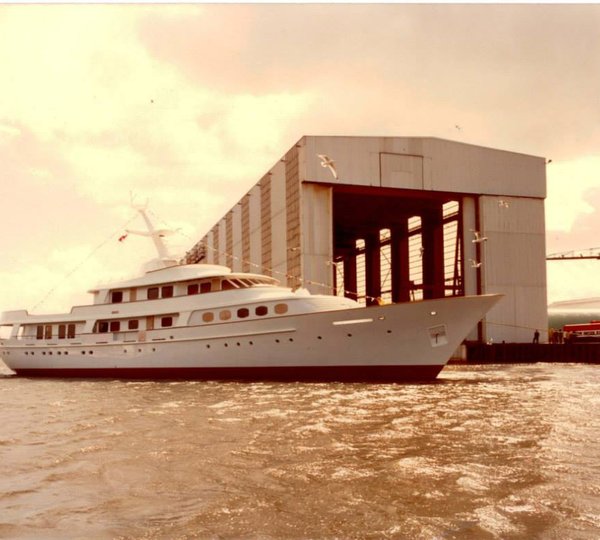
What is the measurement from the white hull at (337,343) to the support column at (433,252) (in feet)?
78.5

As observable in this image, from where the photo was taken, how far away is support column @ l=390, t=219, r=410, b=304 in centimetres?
5275

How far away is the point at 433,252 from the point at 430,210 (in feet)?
11.4

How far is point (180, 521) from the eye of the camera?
7.07 m

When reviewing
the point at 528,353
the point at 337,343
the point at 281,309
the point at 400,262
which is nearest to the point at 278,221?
the point at 400,262

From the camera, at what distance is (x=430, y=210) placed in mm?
50406

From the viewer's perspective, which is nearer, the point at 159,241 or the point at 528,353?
the point at 159,241

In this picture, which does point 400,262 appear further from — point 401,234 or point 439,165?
point 439,165

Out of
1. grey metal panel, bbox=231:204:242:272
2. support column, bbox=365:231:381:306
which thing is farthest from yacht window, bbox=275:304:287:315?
support column, bbox=365:231:381:306

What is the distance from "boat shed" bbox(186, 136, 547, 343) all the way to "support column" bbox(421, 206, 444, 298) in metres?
0.09

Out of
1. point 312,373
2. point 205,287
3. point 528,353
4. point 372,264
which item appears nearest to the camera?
point 312,373

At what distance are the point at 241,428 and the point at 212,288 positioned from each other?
14.8 meters

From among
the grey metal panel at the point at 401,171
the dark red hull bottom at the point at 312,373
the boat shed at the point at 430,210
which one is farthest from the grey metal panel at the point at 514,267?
the dark red hull bottom at the point at 312,373

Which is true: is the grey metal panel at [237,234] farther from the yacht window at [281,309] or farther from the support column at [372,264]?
the yacht window at [281,309]

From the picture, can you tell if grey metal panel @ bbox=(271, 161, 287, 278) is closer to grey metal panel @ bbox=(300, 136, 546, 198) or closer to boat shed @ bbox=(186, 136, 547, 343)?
boat shed @ bbox=(186, 136, 547, 343)
